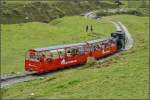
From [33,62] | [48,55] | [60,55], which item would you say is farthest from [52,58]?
[33,62]

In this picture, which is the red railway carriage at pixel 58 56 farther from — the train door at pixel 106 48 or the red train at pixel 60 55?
the train door at pixel 106 48

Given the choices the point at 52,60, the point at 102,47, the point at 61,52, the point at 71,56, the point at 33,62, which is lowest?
the point at 33,62

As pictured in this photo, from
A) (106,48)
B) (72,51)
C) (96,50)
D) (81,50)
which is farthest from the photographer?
(106,48)

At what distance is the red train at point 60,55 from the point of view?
156ft

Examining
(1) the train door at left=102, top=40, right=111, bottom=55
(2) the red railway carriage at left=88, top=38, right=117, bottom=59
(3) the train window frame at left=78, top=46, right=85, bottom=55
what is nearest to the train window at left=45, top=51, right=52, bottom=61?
(3) the train window frame at left=78, top=46, right=85, bottom=55

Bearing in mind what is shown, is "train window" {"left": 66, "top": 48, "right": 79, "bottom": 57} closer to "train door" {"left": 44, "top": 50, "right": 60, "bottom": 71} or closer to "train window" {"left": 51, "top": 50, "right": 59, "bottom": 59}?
"train window" {"left": 51, "top": 50, "right": 59, "bottom": 59}

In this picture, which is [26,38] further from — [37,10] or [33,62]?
[37,10]

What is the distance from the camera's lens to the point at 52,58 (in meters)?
48.8

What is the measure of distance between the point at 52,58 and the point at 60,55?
5.41 feet

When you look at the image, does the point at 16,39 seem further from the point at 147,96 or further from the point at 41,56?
the point at 147,96

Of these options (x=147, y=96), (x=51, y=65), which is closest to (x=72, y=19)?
(x=51, y=65)

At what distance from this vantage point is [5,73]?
47.9 m

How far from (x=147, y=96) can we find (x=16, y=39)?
175 feet

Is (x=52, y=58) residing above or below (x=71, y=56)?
below
